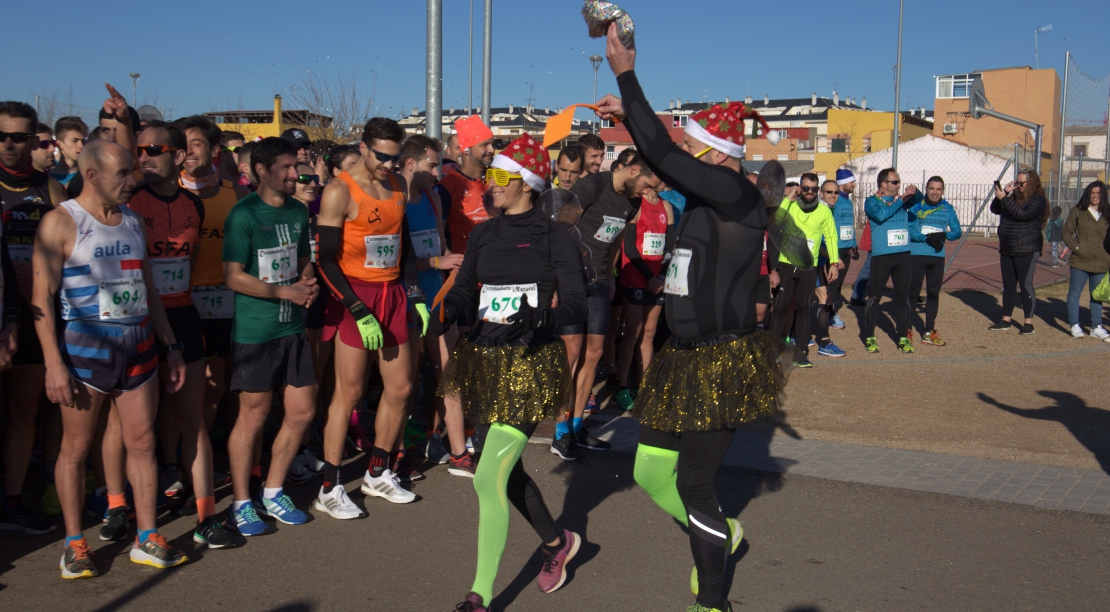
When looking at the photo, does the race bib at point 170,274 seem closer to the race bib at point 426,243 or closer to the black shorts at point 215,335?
the black shorts at point 215,335

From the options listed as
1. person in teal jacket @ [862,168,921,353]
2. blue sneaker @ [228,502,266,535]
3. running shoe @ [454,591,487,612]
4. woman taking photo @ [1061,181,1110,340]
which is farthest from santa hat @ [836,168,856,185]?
running shoe @ [454,591,487,612]

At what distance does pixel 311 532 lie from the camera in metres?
4.94

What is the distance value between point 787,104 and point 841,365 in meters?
102

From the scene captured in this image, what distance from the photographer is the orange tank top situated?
17.0 feet

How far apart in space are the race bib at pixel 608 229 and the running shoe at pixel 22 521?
3.95m

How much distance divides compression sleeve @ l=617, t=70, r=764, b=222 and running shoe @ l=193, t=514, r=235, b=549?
9.62 ft

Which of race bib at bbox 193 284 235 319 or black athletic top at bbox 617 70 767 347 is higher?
black athletic top at bbox 617 70 767 347

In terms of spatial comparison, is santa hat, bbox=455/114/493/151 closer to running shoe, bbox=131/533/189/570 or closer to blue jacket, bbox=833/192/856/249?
running shoe, bbox=131/533/189/570

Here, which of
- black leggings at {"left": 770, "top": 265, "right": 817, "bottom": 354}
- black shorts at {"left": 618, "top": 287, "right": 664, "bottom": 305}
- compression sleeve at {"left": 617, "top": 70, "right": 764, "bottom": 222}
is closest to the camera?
compression sleeve at {"left": 617, "top": 70, "right": 764, "bottom": 222}

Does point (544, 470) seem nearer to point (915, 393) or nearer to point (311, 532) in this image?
point (311, 532)

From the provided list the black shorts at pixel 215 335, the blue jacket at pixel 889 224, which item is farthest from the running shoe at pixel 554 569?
the blue jacket at pixel 889 224

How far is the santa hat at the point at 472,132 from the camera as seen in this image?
702 cm

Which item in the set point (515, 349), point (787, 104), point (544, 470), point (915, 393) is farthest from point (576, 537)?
point (787, 104)

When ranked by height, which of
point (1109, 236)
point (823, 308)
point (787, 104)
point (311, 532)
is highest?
point (787, 104)
